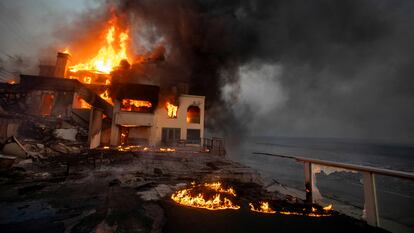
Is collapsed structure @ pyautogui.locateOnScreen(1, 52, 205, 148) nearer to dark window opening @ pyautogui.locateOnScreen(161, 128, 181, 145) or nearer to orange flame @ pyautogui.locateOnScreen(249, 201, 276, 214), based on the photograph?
dark window opening @ pyautogui.locateOnScreen(161, 128, 181, 145)

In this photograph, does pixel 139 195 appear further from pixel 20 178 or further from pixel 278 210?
pixel 20 178

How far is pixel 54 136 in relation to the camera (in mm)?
18234

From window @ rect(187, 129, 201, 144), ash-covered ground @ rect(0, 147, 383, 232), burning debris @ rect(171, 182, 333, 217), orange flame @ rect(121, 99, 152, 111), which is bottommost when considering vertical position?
burning debris @ rect(171, 182, 333, 217)

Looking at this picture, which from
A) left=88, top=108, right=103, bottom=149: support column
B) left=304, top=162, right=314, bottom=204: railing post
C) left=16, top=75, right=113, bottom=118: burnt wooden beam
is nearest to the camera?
left=304, top=162, right=314, bottom=204: railing post

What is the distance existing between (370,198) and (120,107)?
2962 cm

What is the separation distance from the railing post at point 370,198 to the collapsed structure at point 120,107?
851 inches

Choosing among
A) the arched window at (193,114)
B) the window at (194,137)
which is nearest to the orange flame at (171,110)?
the arched window at (193,114)

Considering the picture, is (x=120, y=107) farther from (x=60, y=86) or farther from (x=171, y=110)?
(x=171, y=110)

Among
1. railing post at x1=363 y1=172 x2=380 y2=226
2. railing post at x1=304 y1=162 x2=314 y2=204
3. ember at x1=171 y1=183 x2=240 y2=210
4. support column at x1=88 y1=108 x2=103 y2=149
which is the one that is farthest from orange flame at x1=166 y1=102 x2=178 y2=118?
railing post at x1=363 y1=172 x2=380 y2=226

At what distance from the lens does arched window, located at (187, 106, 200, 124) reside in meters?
34.8

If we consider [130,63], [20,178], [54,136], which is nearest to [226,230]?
[20,178]

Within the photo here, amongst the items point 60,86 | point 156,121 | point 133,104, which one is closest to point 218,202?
point 156,121

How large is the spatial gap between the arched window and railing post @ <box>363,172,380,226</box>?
30.3 metres

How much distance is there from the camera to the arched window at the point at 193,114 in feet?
114
